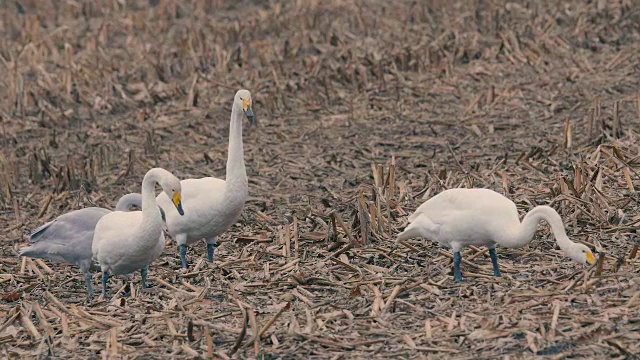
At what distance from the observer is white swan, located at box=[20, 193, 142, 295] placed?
924 cm

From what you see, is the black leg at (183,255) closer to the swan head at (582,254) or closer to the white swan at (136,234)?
the white swan at (136,234)

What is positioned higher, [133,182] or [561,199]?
[561,199]

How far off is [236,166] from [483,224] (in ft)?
7.73

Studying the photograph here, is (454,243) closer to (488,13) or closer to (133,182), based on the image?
(133,182)

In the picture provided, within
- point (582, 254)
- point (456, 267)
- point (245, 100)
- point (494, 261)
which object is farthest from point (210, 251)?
point (582, 254)

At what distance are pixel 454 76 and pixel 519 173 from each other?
4070mm

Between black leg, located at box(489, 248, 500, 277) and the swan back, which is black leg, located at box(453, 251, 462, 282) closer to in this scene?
black leg, located at box(489, 248, 500, 277)

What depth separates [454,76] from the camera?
15.3 metres

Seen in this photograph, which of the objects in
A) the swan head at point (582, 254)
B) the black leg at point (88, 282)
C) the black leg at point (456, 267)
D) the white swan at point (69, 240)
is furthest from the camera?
the white swan at point (69, 240)

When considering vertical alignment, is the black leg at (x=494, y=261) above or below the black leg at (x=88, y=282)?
above

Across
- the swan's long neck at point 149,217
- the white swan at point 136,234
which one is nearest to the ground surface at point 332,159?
the white swan at point 136,234

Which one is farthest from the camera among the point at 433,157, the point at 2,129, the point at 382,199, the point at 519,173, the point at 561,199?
the point at 2,129


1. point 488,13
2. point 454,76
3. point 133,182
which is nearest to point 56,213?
point 133,182

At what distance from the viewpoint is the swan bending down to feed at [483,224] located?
8.01 m
